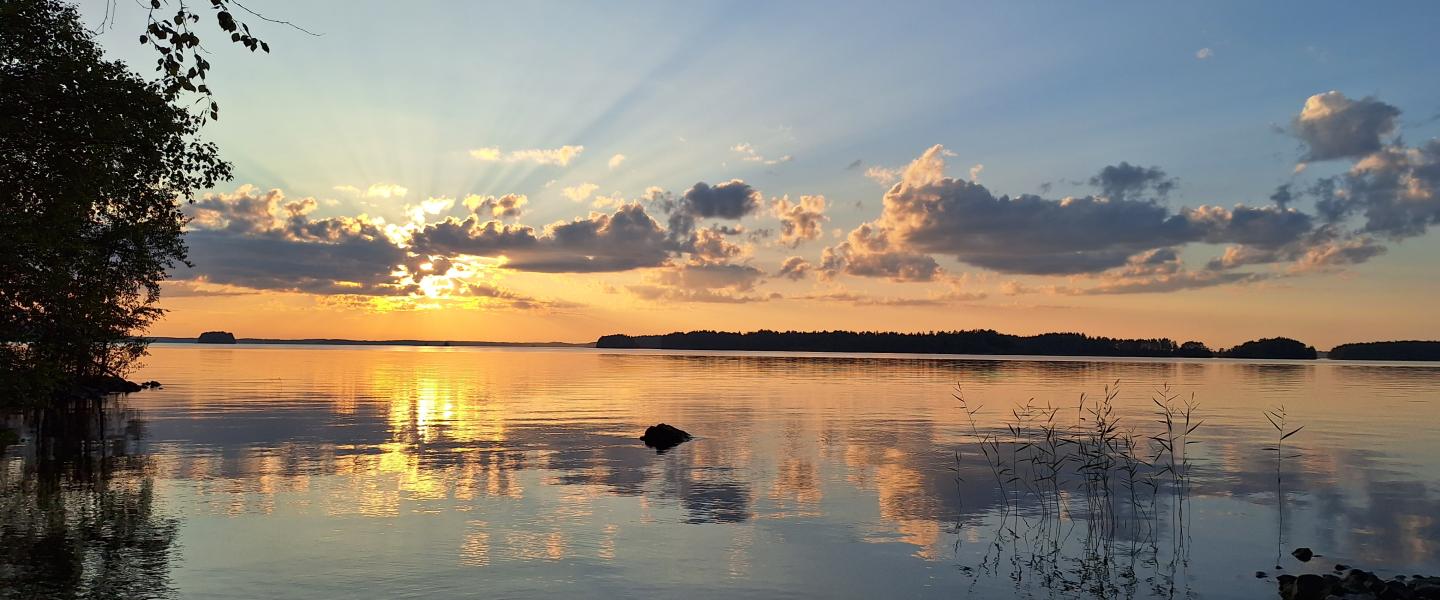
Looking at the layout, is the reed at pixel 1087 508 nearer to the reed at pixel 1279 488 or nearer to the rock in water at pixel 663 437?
the reed at pixel 1279 488

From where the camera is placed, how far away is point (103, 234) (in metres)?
29.3

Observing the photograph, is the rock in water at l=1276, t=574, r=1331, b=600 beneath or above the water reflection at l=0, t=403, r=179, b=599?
beneath

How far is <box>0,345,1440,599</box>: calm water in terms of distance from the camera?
18.9 m

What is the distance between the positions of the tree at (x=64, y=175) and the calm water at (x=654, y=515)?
551cm

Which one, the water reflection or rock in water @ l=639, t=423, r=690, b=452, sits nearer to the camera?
the water reflection

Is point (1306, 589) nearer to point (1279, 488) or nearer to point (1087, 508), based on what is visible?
point (1087, 508)

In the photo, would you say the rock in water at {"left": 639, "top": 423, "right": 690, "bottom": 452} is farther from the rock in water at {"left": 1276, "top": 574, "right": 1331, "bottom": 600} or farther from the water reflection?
the rock in water at {"left": 1276, "top": 574, "right": 1331, "bottom": 600}

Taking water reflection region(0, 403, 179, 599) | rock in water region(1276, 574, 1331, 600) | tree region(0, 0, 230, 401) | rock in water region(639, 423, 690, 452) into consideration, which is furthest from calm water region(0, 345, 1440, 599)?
tree region(0, 0, 230, 401)

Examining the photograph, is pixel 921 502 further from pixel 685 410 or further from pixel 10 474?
pixel 685 410

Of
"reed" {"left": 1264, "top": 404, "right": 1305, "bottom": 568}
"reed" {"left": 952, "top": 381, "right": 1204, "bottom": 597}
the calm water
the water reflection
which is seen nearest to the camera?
the water reflection

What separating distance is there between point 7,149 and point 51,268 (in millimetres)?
4095

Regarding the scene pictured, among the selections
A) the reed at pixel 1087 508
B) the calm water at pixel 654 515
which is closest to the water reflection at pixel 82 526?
the calm water at pixel 654 515

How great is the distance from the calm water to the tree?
5513mm

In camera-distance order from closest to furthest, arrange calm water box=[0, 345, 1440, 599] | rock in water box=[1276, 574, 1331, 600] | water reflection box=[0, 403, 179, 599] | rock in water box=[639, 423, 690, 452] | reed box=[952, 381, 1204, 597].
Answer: water reflection box=[0, 403, 179, 599] < rock in water box=[1276, 574, 1331, 600] < calm water box=[0, 345, 1440, 599] < reed box=[952, 381, 1204, 597] < rock in water box=[639, 423, 690, 452]
